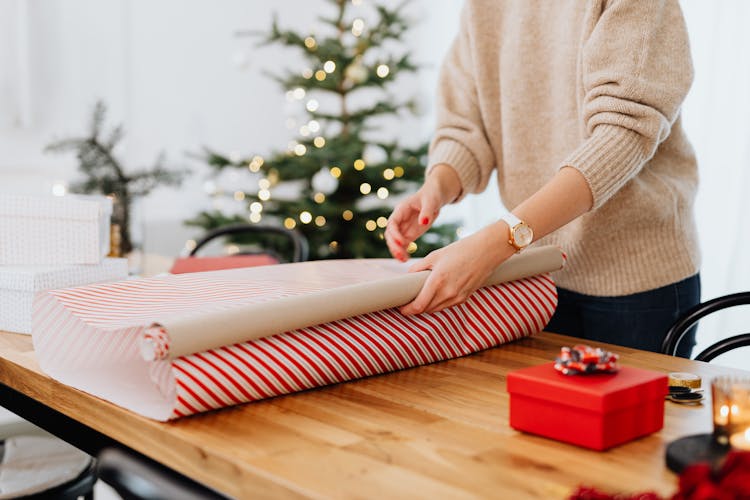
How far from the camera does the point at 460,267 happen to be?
971mm

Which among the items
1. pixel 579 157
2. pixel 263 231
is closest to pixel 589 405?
pixel 579 157

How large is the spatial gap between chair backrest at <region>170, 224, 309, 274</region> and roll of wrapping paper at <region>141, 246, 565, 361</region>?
77 cm

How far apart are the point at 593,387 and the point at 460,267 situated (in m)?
0.30

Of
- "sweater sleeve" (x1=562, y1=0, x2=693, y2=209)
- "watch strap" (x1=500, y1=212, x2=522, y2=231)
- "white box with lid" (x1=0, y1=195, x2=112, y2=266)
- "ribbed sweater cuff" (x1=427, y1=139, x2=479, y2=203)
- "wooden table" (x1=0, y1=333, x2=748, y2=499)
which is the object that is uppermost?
"sweater sleeve" (x1=562, y1=0, x2=693, y2=209)

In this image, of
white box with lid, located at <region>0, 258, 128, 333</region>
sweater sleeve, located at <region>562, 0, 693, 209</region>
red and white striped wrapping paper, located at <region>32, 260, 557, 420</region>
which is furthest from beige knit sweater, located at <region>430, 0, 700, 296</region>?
white box with lid, located at <region>0, 258, 128, 333</region>

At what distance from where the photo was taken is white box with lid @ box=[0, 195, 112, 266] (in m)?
1.22

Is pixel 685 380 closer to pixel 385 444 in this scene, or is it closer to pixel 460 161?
pixel 385 444

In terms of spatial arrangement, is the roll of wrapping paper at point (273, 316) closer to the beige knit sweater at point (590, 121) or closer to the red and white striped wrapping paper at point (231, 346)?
the red and white striped wrapping paper at point (231, 346)

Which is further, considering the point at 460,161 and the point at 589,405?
the point at 460,161

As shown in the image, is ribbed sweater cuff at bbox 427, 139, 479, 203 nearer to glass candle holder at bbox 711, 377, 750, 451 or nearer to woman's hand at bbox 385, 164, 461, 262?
woman's hand at bbox 385, 164, 461, 262

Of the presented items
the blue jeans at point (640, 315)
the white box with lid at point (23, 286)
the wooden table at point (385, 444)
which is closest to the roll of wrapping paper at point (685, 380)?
the wooden table at point (385, 444)

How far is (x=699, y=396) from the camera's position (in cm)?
85

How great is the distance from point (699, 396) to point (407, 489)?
0.40 m

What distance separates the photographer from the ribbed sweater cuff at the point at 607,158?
1.10m
